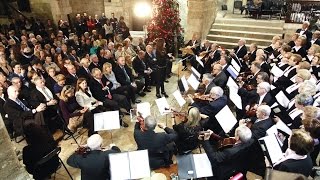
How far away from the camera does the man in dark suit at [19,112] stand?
5.09 metres

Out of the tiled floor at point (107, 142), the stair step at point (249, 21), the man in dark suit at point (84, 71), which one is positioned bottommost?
the tiled floor at point (107, 142)

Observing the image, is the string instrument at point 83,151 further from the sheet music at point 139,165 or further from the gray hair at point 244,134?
the gray hair at point 244,134

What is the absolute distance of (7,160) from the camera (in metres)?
3.23

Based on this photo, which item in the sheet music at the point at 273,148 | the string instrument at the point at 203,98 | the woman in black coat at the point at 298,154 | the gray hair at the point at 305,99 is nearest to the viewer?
the woman in black coat at the point at 298,154

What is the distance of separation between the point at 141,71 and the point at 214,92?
11.1 ft

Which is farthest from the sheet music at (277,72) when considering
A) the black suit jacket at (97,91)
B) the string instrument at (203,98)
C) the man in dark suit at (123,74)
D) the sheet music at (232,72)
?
the black suit jacket at (97,91)

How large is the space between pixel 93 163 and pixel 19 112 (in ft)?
8.52

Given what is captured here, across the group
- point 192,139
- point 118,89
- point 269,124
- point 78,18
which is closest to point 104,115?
point 192,139

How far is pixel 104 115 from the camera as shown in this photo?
4.70m

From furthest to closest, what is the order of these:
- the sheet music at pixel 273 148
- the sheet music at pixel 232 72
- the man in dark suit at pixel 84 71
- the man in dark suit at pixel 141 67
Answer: the man in dark suit at pixel 141 67 < the man in dark suit at pixel 84 71 < the sheet music at pixel 232 72 < the sheet music at pixel 273 148

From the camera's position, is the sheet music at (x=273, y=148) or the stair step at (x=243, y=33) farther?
the stair step at (x=243, y=33)

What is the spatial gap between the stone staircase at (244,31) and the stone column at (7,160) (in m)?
9.16

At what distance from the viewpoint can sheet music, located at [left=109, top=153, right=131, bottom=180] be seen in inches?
136

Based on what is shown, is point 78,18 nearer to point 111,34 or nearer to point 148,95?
point 111,34
